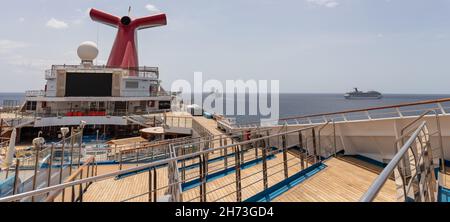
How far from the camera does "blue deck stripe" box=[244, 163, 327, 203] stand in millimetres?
3288

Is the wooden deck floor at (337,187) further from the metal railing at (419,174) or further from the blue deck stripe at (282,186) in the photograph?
the metal railing at (419,174)

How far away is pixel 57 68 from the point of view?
1962 cm

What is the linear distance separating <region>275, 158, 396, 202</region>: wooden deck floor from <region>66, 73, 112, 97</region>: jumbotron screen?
21.0m

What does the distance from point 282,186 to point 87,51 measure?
25.8 meters

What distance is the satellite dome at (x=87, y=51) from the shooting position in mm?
22750

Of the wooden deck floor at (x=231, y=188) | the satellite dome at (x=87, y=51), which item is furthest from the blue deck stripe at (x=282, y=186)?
the satellite dome at (x=87, y=51)

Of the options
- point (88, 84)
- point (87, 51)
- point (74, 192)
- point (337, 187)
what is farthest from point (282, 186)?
point (87, 51)

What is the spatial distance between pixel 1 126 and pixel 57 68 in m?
6.88

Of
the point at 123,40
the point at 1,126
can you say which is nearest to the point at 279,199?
the point at 1,126

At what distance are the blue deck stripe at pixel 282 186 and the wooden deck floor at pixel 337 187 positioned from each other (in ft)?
0.31

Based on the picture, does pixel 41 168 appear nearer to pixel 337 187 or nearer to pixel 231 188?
pixel 231 188

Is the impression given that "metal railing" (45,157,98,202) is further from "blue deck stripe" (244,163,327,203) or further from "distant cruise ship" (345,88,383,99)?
"distant cruise ship" (345,88,383,99)

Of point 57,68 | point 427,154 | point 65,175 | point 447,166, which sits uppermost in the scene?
point 57,68
